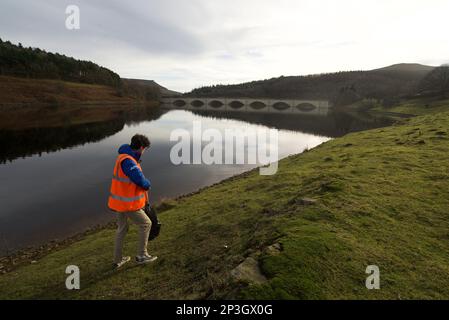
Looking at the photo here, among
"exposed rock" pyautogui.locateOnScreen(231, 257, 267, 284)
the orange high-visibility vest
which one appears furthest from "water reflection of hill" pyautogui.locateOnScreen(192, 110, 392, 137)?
"exposed rock" pyautogui.locateOnScreen(231, 257, 267, 284)

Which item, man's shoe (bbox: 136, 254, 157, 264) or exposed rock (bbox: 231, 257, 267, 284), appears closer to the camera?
exposed rock (bbox: 231, 257, 267, 284)

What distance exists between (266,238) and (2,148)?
41127 millimetres

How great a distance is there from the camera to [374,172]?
13.7 m

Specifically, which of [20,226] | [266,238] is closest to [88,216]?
[20,226]

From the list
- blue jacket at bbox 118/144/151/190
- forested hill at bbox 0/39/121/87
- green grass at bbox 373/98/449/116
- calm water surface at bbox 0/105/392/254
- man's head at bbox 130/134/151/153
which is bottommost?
calm water surface at bbox 0/105/392/254

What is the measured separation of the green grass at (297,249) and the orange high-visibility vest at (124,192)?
188cm

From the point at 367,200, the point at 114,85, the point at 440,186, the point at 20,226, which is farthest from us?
the point at 114,85

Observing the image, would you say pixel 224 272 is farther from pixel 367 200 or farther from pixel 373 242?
pixel 367 200

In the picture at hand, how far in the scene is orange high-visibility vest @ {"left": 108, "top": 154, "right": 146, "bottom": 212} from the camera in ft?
24.1

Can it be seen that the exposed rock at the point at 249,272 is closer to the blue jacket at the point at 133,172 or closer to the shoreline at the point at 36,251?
the blue jacket at the point at 133,172

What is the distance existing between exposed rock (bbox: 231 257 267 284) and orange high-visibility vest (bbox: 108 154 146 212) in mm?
3272

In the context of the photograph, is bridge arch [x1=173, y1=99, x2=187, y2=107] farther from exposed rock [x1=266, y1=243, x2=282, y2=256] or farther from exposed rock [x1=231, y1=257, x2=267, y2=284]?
exposed rock [x1=231, y1=257, x2=267, y2=284]

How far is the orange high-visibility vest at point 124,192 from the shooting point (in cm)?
734

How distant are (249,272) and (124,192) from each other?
3786 mm
